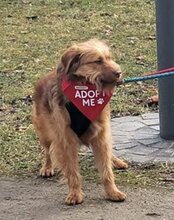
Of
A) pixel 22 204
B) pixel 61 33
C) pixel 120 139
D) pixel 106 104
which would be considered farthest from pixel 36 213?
pixel 61 33

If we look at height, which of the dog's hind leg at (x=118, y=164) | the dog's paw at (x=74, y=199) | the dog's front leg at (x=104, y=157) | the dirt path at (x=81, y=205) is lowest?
the dirt path at (x=81, y=205)

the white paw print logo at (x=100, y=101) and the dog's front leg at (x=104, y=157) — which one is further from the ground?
the white paw print logo at (x=100, y=101)

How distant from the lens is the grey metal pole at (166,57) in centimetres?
685

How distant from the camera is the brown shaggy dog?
18.3 feet

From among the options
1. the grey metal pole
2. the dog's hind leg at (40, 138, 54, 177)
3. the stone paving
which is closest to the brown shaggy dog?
the dog's hind leg at (40, 138, 54, 177)

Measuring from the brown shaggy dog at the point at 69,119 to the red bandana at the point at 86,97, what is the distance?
6cm

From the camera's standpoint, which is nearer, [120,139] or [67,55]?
Result: [67,55]

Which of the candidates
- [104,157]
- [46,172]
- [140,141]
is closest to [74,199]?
[104,157]

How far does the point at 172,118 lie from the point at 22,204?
1.94 metres

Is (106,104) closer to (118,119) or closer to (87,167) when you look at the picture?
(87,167)

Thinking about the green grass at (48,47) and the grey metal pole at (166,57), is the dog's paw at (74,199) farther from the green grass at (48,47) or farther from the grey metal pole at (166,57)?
the grey metal pole at (166,57)

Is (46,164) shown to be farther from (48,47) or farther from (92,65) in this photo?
(48,47)

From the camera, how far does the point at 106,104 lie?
19.1 ft

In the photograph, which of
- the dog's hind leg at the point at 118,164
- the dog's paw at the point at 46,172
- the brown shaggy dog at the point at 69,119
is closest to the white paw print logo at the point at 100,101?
the brown shaggy dog at the point at 69,119
